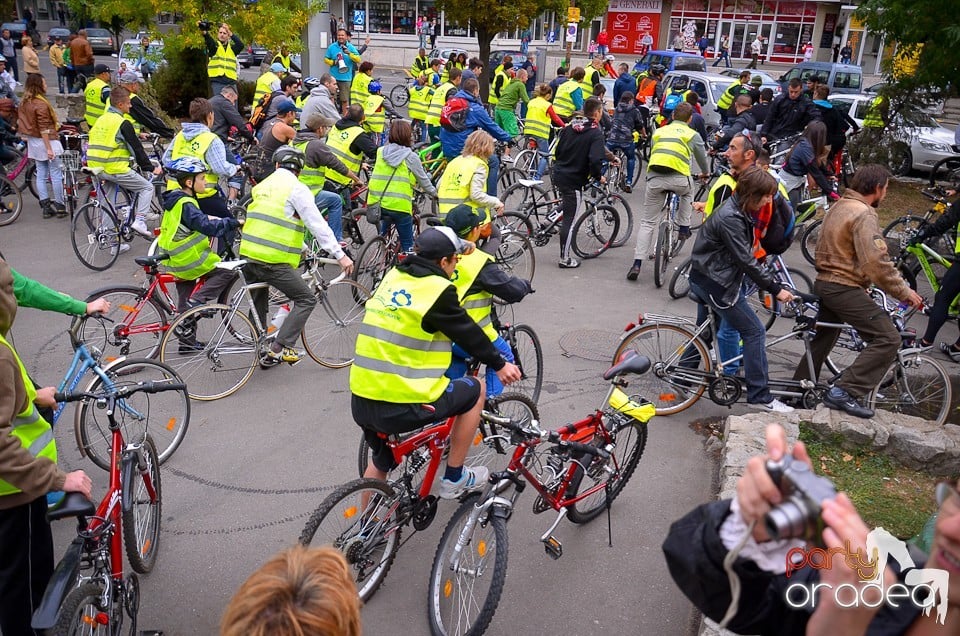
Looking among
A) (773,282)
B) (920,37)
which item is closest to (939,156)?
(920,37)

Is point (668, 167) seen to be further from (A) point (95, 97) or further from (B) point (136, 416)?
(A) point (95, 97)

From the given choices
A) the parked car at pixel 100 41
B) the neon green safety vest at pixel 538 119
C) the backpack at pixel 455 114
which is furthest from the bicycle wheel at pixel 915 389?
the parked car at pixel 100 41

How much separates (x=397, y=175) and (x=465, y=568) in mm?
5323

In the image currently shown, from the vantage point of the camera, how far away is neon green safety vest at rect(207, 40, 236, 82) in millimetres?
13242

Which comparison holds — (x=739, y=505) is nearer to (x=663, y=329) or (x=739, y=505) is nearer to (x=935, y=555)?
(x=935, y=555)

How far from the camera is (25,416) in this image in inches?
121

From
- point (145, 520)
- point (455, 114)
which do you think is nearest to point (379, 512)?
point (145, 520)

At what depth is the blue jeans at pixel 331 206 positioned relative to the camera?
27.8 ft

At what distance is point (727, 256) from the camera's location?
5.61 meters

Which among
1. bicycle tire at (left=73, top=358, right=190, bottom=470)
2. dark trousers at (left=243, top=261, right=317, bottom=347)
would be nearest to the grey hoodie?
dark trousers at (left=243, top=261, right=317, bottom=347)

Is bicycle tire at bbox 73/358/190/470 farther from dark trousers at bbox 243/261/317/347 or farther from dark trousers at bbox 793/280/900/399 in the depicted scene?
dark trousers at bbox 793/280/900/399

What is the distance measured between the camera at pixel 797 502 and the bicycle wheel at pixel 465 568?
203cm

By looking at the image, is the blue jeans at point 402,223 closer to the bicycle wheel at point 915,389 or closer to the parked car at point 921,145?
the bicycle wheel at point 915,389

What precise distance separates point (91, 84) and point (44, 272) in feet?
10.1
